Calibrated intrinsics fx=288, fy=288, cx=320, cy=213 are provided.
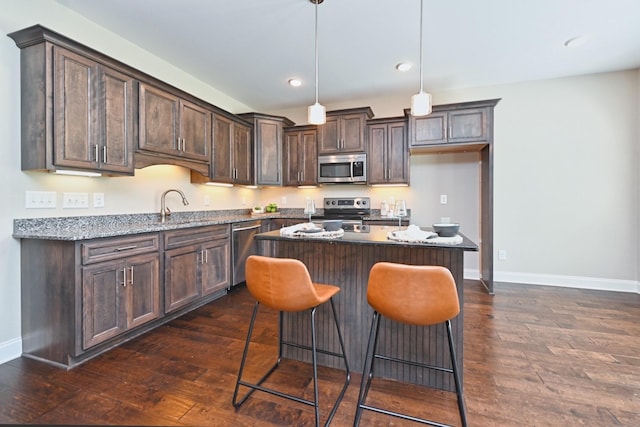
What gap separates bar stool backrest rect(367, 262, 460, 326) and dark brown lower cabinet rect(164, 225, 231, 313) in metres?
2.07

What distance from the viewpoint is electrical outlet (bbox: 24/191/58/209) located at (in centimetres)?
208

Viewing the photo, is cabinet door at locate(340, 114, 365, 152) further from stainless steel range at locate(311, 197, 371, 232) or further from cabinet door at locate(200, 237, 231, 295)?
cabinet door at locate(200, 237, 231, 295)

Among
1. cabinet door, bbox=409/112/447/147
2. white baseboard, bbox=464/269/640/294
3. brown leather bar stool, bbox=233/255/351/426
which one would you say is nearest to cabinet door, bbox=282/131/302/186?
cabinet door, bbox=409/112/447/147

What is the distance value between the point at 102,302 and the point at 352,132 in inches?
135

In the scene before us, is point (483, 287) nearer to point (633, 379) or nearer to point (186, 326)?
point (633, 379)

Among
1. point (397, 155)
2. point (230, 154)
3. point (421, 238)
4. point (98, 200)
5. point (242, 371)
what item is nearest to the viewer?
point (421, 238)

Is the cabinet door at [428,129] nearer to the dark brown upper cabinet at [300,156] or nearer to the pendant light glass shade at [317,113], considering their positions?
the dark brown upper cabinet at [300,156]

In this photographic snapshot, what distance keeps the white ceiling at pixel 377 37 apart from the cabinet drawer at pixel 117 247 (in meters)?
1.88

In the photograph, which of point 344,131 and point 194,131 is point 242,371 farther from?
point 344,131

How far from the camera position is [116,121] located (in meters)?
2.37

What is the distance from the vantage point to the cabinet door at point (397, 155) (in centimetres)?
399

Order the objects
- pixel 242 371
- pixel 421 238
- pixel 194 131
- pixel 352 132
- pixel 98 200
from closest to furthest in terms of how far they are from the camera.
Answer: pixel 421 238 < pixel 242 371 < pixel 98 200 < pixel 194 131 < pixel 352 132

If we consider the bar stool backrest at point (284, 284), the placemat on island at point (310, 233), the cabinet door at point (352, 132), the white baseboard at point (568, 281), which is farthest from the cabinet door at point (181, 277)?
the white baseboard at point (568, 281)

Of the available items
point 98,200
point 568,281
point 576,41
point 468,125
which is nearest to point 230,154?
point 98,200
